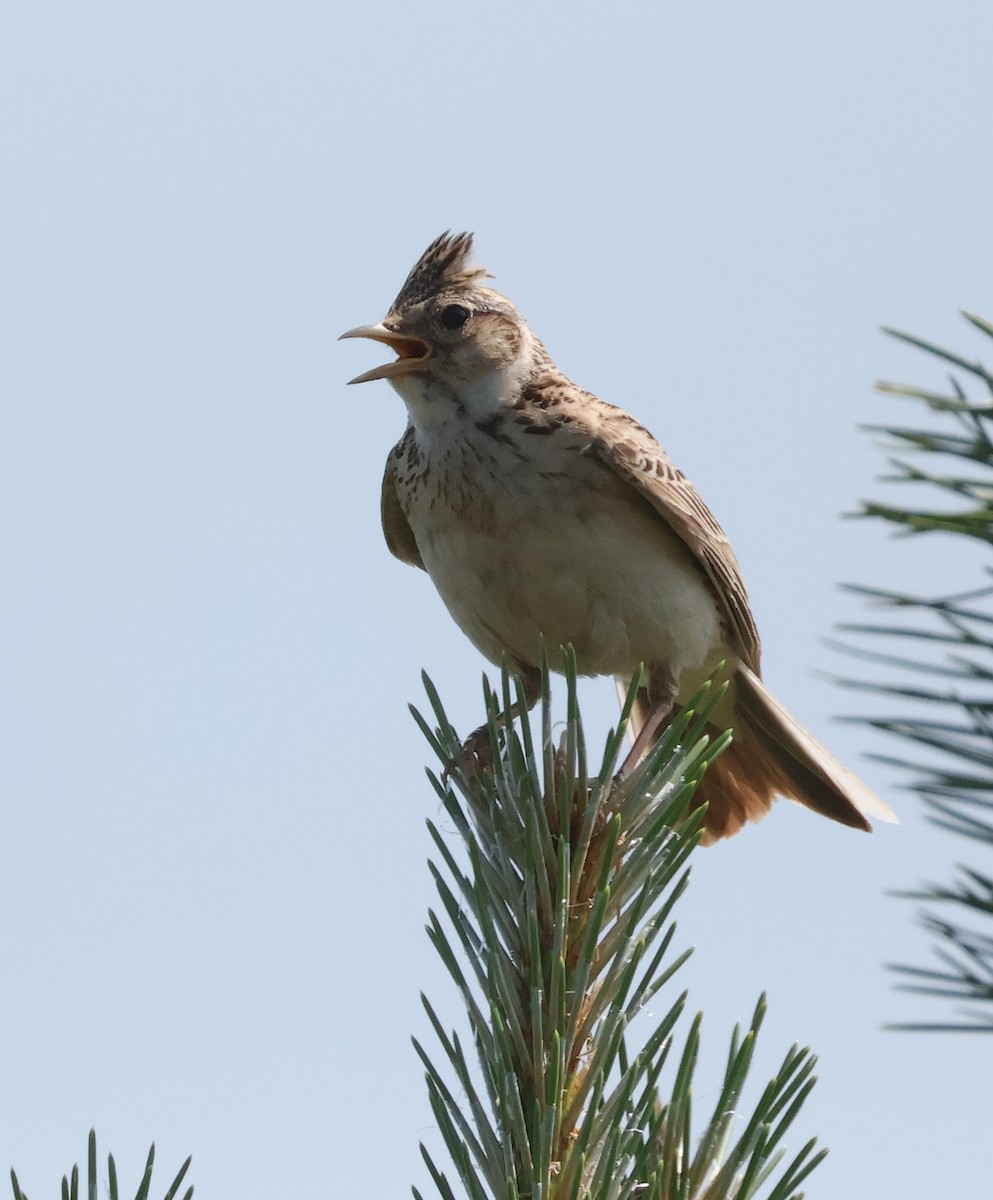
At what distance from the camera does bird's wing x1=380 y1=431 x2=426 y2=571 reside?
6.39 metres

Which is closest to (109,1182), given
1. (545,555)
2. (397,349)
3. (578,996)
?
(578,996)

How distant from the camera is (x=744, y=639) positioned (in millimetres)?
6566

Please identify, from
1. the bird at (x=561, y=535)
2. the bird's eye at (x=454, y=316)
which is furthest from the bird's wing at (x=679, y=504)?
the bird's eye at (x=454, y=316)

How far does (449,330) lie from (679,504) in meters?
1.33

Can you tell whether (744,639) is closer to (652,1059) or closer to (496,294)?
(496,294)

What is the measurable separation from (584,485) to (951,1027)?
163 inches

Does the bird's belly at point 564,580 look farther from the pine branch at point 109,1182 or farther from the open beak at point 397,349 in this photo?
the pine branch at point 109,1182

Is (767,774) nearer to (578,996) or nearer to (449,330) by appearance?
(449,330)

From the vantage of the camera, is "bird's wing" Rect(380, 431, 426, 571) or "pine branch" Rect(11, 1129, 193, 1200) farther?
"bird's wing" Rect(380, 431, 426, 571)

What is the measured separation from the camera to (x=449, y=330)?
262 inches

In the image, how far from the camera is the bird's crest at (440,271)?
6.90m

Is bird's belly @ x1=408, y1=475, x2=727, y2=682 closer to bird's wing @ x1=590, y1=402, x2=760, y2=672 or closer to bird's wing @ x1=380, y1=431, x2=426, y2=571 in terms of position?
bird's wing @ x1=590, y1=402, x2=760, y2=672

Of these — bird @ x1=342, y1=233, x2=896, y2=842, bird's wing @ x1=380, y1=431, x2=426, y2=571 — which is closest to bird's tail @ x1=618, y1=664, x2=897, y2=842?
bird @ x1=342, y1=233, x2=896, y2=842

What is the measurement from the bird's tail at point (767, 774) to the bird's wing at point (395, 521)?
1.18 meters
